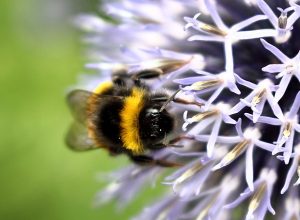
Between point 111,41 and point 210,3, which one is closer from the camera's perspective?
point 210,3

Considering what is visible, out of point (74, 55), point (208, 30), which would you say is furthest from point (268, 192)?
point (74, 55)

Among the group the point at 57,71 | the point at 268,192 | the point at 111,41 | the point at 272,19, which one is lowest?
the point at 268,192

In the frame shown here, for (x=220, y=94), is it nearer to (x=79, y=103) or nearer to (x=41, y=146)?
(x=79, y=103)

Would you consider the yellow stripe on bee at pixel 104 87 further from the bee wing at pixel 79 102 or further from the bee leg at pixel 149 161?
the bee leg at pixel 149 161

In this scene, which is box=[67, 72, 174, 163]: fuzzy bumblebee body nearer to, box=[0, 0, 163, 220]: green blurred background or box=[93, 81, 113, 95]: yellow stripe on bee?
box=[93, 81, 113, 95]: yellow stripe on bee

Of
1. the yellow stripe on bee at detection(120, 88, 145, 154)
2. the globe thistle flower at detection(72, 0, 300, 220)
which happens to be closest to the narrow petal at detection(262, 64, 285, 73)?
the globe thistle flower at detection(72, 0, 300, 220)

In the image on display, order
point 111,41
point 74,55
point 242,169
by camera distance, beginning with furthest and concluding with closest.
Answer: point 74,55 < point 111,41 < point 242,169

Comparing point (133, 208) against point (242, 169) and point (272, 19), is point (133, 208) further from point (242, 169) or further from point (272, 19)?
point (272, 19)
